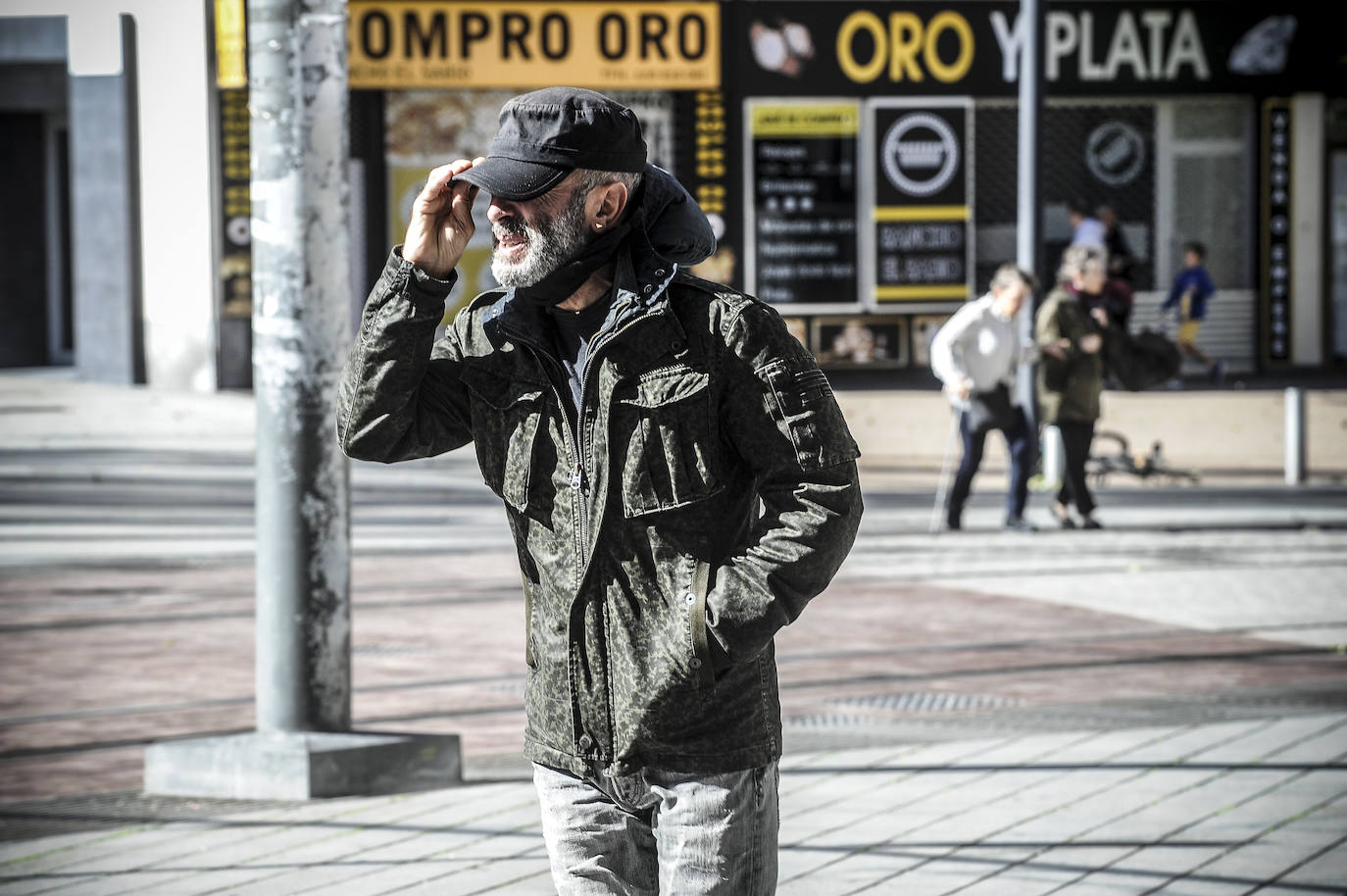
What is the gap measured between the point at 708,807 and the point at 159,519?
1031cm

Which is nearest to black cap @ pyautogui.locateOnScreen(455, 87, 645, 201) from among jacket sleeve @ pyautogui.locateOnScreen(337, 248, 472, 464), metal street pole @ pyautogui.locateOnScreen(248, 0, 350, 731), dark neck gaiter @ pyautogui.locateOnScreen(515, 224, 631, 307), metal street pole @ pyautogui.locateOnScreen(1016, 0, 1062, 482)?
dark neck gaiter @ pyautogui.locateOnScreen(515, 224, 631, 307)

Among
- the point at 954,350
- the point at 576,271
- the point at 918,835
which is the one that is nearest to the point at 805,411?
the point at 576,271

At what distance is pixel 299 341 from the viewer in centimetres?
580

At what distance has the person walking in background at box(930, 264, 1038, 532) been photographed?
11.8 m

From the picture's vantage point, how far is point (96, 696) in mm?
7324

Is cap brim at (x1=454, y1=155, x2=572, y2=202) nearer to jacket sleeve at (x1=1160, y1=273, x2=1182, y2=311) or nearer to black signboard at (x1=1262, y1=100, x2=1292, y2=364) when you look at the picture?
jacket sleeve at (x1=1160, y1=273, x2=1182, y2=311)

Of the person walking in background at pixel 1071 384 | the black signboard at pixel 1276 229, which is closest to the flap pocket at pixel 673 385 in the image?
the person walking in background at pixel 1071 384

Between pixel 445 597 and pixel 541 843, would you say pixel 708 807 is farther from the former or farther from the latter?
pixel 445 597

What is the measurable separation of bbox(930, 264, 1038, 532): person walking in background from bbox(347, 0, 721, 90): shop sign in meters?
11.5

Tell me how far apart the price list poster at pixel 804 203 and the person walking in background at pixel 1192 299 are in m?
3.88

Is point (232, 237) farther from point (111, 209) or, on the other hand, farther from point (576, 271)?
point (576, 271)

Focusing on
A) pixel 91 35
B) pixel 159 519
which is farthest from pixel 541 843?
pixel 159 519

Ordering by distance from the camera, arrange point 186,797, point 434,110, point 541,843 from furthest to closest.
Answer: point 434,110 < point 186,797 < point 541,843

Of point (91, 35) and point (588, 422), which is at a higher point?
point (91, 35)
